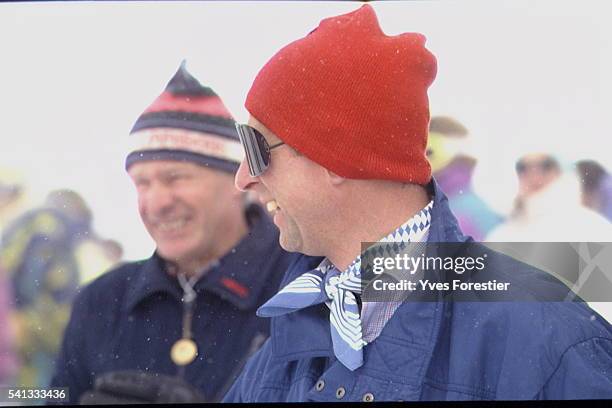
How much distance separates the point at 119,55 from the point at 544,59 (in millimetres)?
1351

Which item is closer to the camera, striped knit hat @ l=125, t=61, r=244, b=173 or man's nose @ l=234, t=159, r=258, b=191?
man's nose @ l=234, t=159, r=258, b=191

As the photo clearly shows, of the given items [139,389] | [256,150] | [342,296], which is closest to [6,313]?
[139,389]

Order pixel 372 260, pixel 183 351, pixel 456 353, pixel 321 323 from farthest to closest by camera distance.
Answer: pixel 183 351, pixel 372 260, pixel 321 323, pixel 456 353

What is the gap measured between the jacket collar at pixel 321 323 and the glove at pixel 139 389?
1.75 ft

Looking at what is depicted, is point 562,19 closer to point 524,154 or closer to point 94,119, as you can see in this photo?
point 524,154

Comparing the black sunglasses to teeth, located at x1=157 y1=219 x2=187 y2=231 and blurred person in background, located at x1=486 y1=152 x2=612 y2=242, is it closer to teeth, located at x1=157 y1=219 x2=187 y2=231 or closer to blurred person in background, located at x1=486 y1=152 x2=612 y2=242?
teeth, located at x1=157 y1=219 x2=187 y2=231

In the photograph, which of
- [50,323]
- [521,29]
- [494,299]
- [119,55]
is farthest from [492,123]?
[50,323]

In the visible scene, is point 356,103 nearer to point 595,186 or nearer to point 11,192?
point 595,186

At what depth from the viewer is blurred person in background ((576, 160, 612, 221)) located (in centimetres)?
287

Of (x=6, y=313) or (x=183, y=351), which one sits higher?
(x=6, y=313)

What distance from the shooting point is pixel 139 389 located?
2896 millimetres

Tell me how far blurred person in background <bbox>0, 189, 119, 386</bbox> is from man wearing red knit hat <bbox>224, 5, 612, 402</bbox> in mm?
632

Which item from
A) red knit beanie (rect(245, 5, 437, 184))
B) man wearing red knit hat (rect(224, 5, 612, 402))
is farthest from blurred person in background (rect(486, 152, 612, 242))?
red knit beanie (rect(245, 5, 437, 184))

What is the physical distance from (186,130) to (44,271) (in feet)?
2.09
